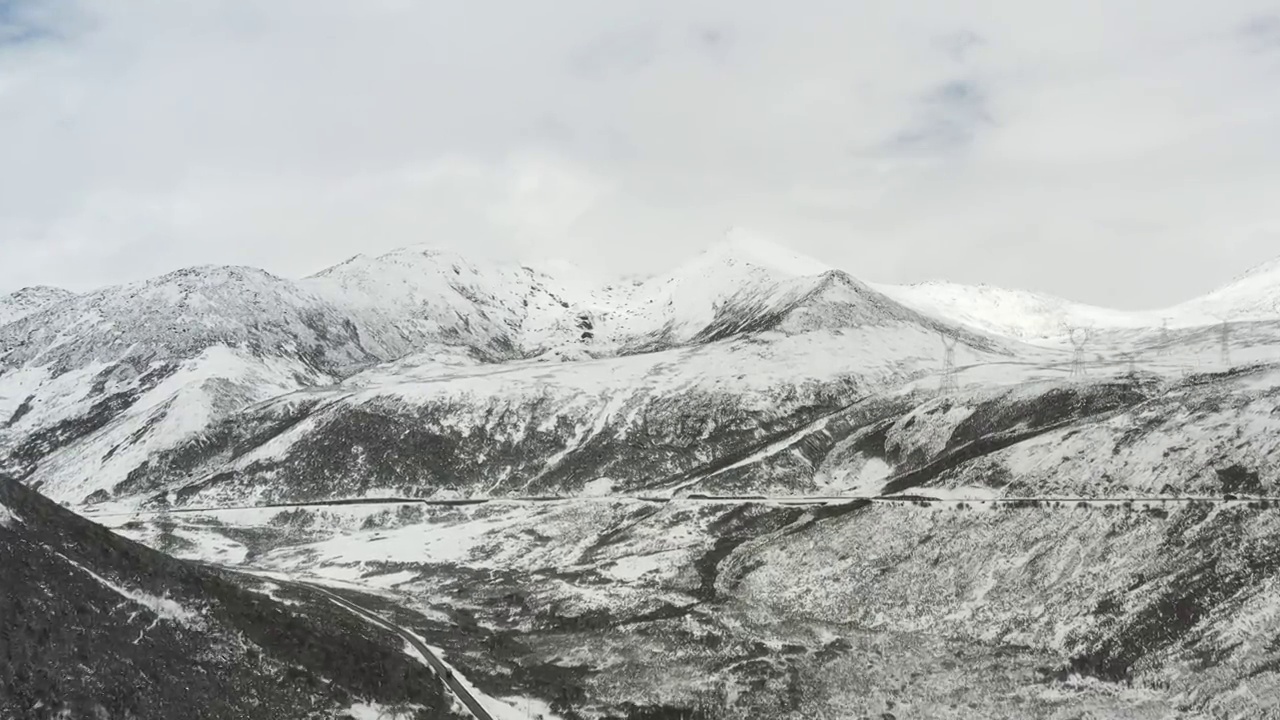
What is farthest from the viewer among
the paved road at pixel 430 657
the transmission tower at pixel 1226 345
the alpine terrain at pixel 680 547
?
the transmission tower at pixel 1226 345

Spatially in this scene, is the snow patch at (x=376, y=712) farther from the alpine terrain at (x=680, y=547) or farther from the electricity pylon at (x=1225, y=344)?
the electricity pylon at (x=1225, y=344)

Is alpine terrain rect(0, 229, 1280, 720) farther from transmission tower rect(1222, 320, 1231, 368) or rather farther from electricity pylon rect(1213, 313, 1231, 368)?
transmission tower rect(1222, 320, 1231, 368)

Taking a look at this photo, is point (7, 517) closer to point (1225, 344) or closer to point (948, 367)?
point (948, 367)

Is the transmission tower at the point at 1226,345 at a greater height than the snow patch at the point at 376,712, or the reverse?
the transmission tower at the point at 1226,345

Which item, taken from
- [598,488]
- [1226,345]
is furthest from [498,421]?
[1226,345]

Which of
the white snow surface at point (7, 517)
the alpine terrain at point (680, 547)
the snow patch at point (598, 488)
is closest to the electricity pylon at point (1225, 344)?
the alpine terrain at point (680, 547)

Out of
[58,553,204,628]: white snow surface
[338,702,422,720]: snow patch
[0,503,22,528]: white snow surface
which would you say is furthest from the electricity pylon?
[0,503,22,528]: white snow surface
